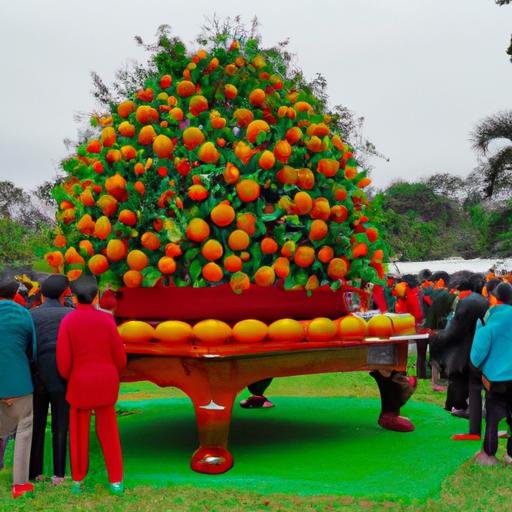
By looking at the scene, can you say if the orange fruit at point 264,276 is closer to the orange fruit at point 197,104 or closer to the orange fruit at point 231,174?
the orange fruit at point 231,174

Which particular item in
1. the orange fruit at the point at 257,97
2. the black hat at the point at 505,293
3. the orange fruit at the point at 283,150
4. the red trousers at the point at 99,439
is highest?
the orange fruit at the point at 257,97

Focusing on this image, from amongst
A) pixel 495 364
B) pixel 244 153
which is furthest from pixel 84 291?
pixel 495 364

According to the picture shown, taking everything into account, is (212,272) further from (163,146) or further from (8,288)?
(8,288)

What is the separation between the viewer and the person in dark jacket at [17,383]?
18.5 ft

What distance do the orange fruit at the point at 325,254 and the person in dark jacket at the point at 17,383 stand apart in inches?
102

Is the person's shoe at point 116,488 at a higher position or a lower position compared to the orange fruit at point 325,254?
lower

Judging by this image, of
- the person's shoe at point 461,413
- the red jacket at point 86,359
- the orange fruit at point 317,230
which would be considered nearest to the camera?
the red jacket at point 86,359

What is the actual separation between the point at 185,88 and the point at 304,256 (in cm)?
199

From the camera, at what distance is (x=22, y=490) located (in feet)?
18.4

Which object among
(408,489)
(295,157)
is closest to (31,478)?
(408,489)

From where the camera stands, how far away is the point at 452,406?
8.81 meters

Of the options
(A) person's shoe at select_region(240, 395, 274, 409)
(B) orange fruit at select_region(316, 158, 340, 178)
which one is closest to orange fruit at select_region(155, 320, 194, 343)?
(B) orange fruit at select_region(316, 158, 340, 178)

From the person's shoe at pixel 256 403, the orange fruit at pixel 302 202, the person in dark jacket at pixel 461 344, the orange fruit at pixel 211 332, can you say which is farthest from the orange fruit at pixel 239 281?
the person's shoe at pixel 256 403

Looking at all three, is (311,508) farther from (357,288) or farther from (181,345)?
(357,288)
